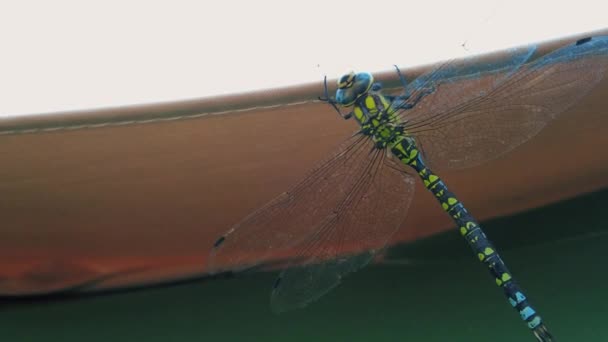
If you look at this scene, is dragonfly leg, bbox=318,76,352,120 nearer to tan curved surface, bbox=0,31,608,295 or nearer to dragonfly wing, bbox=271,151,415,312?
tan curved surface, bbox=0,31,608,295

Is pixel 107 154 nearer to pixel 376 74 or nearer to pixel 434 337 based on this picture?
pixel 376 74

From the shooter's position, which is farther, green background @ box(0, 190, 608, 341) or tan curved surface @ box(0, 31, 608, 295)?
green background @ box(0, 190, 608, 341)

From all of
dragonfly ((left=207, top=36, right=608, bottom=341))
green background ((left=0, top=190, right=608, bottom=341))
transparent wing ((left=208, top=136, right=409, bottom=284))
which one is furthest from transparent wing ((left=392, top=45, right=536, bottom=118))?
green background ((left=0, top=190, right=608, bottom=341))

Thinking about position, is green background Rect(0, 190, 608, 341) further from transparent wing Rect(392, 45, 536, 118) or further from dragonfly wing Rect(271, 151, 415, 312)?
transparent wing Rect(392, 45, 536, 118)

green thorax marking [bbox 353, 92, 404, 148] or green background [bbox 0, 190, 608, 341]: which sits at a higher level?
green thorax marking [bbox 353, 92, 404, 148]

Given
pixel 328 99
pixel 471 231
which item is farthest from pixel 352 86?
pixel 471 231

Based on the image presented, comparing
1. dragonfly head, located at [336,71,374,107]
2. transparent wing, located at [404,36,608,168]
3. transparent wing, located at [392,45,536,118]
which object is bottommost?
transparent wing, located at [404,36,608,168]

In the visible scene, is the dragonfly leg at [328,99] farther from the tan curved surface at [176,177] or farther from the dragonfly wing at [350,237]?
the dragonfly wing at [350,237]

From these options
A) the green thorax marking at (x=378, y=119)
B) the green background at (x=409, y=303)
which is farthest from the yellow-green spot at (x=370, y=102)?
the green background at (x=409, y=303)
